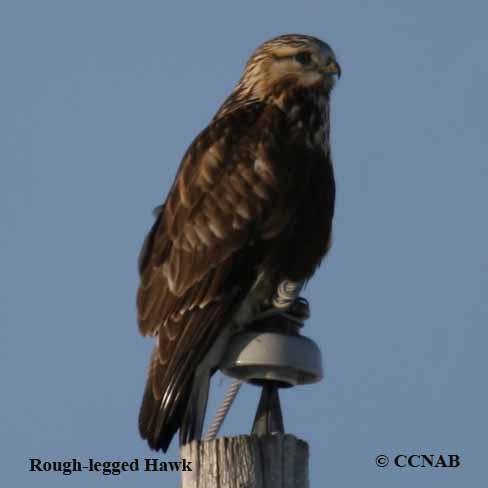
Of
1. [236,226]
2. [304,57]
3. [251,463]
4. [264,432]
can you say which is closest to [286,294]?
[236,226]

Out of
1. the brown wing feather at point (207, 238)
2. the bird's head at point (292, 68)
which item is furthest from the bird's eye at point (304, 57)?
the brown wing feather at point (207, 238)

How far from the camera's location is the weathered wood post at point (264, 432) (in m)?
4.95

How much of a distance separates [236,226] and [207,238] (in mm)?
138

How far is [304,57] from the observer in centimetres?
734

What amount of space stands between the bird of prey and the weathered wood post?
246 mm

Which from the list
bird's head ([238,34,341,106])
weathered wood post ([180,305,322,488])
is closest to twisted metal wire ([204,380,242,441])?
weathered wood post ([180,305,322,488])

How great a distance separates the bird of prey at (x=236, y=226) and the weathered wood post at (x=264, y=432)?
25 cm

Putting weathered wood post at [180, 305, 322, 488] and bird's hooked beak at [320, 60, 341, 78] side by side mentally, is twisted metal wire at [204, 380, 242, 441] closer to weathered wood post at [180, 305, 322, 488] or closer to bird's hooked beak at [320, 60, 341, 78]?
weathered wood post at [180, 305, 322, 488]

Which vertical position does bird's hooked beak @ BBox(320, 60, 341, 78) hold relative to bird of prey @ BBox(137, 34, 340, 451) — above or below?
above

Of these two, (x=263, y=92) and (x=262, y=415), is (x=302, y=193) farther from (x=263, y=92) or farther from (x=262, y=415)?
(x=262, y=415)

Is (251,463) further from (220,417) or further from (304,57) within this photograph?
(304,57)

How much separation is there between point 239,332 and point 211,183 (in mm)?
944

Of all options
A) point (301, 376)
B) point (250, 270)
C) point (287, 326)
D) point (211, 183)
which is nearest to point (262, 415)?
point (301, 376)

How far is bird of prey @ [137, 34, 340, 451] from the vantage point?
20.8ft
